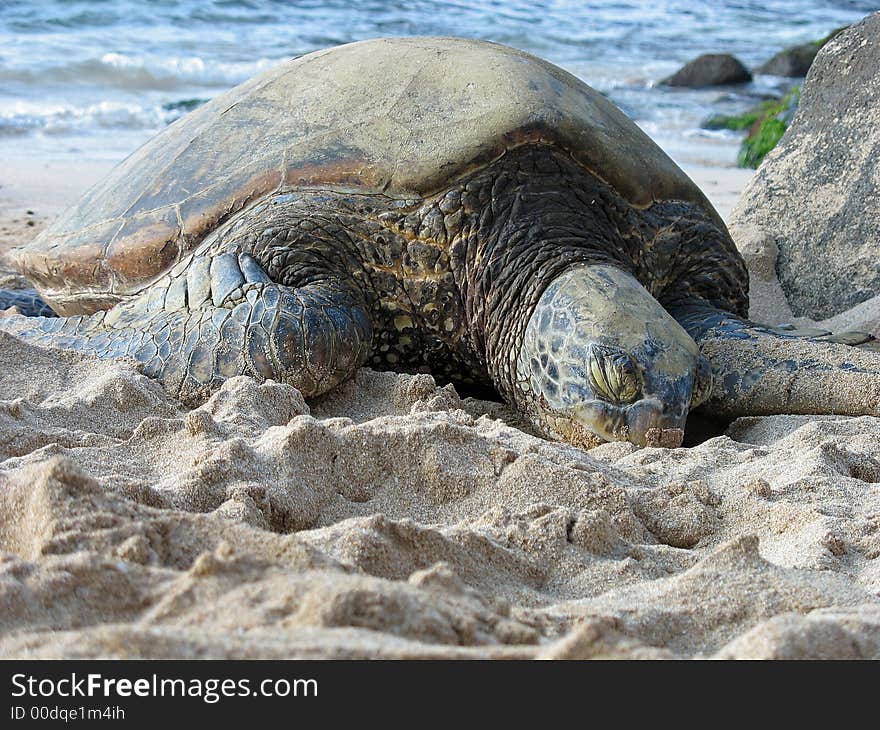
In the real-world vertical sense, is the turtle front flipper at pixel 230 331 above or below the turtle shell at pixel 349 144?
below

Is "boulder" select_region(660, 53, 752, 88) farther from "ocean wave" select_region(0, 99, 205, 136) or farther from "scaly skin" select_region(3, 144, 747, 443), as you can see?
"scaly skin" select_region(3, 144, 747, 443)

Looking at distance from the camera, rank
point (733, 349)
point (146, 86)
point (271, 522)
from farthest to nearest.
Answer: point (146, 86) → point (733, 349) → point (271, 522)

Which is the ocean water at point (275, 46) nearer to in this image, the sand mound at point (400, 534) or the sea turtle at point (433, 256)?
the sea turtle at point (433, 256)

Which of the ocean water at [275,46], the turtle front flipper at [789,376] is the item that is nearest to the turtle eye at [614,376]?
the turtle front flipper at [789,376]

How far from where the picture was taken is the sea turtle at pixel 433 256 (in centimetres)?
285

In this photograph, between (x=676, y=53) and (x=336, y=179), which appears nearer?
(x=336, y=179)

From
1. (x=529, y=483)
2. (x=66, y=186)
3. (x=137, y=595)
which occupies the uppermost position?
(x=137, y=595)

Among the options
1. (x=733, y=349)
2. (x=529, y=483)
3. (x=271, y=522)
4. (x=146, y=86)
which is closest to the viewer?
(x=271, y=522)

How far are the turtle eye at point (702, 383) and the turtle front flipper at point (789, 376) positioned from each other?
0.14 metres

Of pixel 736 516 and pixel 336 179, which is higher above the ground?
pixel 336 179

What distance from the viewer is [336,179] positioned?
3.33 meters
